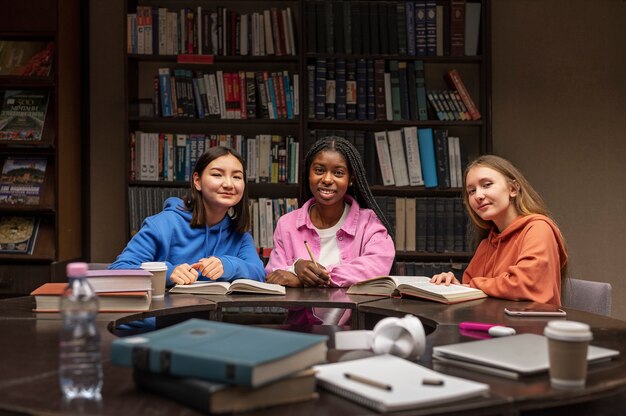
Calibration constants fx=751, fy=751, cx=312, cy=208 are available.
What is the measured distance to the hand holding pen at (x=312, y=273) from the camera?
8.43 ft

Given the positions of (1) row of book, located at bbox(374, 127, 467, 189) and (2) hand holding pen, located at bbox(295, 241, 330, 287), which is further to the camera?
(1) row of book, located at bbox(374, 127, 467, 189)

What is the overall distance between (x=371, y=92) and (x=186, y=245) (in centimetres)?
173

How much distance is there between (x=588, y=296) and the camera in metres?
2.38

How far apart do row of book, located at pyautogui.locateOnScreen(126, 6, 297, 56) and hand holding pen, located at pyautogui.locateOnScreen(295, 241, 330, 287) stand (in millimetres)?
1763

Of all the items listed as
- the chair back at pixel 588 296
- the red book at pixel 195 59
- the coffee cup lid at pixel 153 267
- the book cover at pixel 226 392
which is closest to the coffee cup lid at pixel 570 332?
the book cover at pixel 226 392

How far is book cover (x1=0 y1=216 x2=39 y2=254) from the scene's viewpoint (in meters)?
3.98

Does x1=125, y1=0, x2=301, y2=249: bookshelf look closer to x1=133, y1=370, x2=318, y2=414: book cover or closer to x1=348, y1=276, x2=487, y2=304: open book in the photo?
x1=348, y1=276, x2=487, y2=304: open book

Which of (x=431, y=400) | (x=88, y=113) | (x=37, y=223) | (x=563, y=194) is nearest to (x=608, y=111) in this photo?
(x=563, y=194)

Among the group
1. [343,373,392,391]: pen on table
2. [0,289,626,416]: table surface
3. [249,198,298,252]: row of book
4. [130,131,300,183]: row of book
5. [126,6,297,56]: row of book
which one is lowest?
[0,289,626,416]: table surface

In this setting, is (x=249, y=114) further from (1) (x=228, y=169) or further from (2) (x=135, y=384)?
(2) (x=135, y=384)

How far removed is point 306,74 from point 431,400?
10.1 ft

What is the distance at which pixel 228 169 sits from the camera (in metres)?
2.71

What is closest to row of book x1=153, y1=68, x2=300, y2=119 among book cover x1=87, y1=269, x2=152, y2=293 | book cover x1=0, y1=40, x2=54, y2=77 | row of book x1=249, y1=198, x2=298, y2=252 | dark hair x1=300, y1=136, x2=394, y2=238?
row of book x1=249, y1=198, x2=298, y2=252

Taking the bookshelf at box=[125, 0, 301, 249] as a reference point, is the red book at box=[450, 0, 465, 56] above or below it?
above
